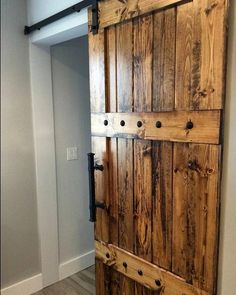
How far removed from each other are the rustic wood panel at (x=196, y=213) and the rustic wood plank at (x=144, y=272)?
0.12 feet

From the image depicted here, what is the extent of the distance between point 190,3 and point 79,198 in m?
1.76

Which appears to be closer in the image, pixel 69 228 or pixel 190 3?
pixel 190 3

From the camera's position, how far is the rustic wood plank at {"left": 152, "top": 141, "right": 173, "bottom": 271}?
104 cm

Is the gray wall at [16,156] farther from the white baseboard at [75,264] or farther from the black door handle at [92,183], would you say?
the black door handle at [92,183]

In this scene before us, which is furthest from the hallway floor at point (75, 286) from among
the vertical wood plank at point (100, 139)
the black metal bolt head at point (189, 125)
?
the black metal bolt head at point (189, 125)

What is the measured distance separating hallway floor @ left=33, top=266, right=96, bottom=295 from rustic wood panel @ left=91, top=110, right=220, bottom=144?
1417 mm

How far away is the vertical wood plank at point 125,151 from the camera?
1143 millimetres

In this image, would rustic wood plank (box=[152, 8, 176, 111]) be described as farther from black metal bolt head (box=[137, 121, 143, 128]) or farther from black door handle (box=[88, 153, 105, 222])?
black door handle (box=[88, 153, 105, 222])

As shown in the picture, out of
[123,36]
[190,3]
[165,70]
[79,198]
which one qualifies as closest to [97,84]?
[123,36]

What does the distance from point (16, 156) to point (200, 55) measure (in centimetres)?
143

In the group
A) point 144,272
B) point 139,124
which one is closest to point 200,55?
point 139,124

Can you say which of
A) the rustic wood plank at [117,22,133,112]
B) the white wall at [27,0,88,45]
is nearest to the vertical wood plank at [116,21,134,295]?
the rustic wood plank at [117,22,133,112]

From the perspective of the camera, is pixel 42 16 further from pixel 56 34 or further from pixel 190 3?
pixel 190 3

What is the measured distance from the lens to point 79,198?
2268mm
